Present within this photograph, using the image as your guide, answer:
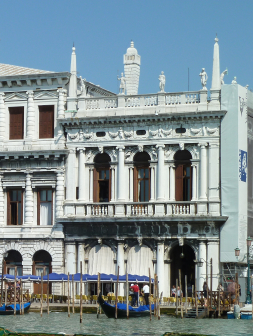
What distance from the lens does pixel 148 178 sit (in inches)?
2137

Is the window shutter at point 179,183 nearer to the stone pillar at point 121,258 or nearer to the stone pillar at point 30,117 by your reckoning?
the stone pillar at point 121,258

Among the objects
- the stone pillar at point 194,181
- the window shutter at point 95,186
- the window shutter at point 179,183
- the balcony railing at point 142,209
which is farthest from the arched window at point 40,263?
the stone pillar at point 194,181

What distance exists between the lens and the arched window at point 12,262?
5609 centimetres

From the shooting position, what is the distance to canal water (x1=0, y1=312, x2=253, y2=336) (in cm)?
4297

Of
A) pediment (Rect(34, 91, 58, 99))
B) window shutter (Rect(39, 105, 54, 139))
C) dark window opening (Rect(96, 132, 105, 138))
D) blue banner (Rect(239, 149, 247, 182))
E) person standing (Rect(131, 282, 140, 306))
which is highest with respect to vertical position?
pediment (Rect(34, 91, 58, 99))

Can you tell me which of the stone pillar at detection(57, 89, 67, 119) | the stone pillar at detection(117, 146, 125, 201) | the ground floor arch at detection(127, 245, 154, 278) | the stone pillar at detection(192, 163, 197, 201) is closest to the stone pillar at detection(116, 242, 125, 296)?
the ground floor arch at detection(127, 245, 154, 278)

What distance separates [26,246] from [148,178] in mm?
7672

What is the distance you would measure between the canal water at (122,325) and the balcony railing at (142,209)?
6.27 meters

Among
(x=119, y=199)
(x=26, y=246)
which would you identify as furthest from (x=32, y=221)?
(x=119, y=199)

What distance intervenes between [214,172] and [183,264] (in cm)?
538

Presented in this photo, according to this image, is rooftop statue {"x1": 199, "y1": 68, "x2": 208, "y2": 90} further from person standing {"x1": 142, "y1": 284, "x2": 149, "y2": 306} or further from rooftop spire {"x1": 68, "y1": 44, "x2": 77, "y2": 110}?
person standing {"x1": 142, "y1": 284, "x2": 149, "y2": 306}

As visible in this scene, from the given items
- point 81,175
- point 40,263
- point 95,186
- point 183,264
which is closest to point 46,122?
point 81,175

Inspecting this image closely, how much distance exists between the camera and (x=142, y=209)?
5362 cm

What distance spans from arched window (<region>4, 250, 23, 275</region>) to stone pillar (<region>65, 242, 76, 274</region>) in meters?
2.90
